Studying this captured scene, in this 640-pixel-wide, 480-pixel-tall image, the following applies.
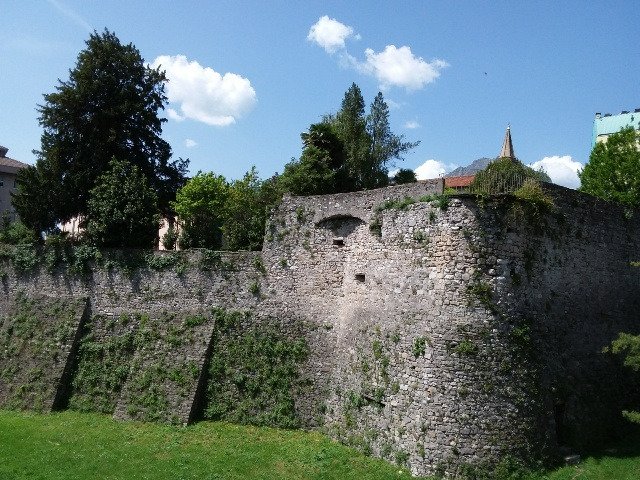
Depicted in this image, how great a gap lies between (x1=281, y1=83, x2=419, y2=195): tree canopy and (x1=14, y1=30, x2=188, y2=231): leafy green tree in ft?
25.3

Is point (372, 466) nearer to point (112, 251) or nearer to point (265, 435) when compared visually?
point (265, 435)

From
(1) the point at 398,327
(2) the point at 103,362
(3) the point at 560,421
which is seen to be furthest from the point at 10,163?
(3) the point at 560,421

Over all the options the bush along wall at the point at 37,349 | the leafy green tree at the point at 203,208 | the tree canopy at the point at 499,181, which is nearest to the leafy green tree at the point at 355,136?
the leafy green tree at the point at 203,208

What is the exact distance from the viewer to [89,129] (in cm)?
2548

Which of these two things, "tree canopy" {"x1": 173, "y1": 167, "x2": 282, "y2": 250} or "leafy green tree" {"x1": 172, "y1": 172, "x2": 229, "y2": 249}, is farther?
"leafy green tree" {"x1": 172, "y1": 172, "x2": 229, "y2": 249}

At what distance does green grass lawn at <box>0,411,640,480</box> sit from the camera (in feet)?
46.8

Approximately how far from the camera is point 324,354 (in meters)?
18.2

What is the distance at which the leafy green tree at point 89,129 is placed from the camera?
80.6 feet

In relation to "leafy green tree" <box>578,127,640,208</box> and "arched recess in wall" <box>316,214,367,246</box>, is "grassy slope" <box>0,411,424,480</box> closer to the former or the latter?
"arched recess in wall" <box>316,214,367,246</box>

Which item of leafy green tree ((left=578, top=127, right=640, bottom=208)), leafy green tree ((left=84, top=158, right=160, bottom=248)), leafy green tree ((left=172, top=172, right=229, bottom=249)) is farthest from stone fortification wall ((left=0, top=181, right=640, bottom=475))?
leafy green tree ((left=578, top=127, right=640, bottom=208))

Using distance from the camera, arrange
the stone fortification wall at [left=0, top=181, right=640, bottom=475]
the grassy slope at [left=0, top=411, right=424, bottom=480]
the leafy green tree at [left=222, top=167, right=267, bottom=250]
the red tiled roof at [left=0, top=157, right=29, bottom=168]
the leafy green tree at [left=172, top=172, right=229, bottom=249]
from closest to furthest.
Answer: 1. the stone fortification wall at [left=0, top=181, right=640, bottom=475]
2. the grassy slope at [left=0, top=411, right=424, bottom=480]
3. the leafy green tree at [left=222, top=167, right=267, bottom=250]
4. the leafy green tree at [left=172, top=172, right=229, bottom=249]
5. the red tiled roof at [left=0, top=157, right=29, bottom=168]

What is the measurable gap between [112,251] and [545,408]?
55.1ft

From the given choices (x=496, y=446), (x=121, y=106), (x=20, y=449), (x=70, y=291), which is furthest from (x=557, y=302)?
(x=121, y=106)

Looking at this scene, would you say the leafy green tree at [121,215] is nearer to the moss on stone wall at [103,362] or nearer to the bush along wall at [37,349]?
the bush along wall at [37,349]
